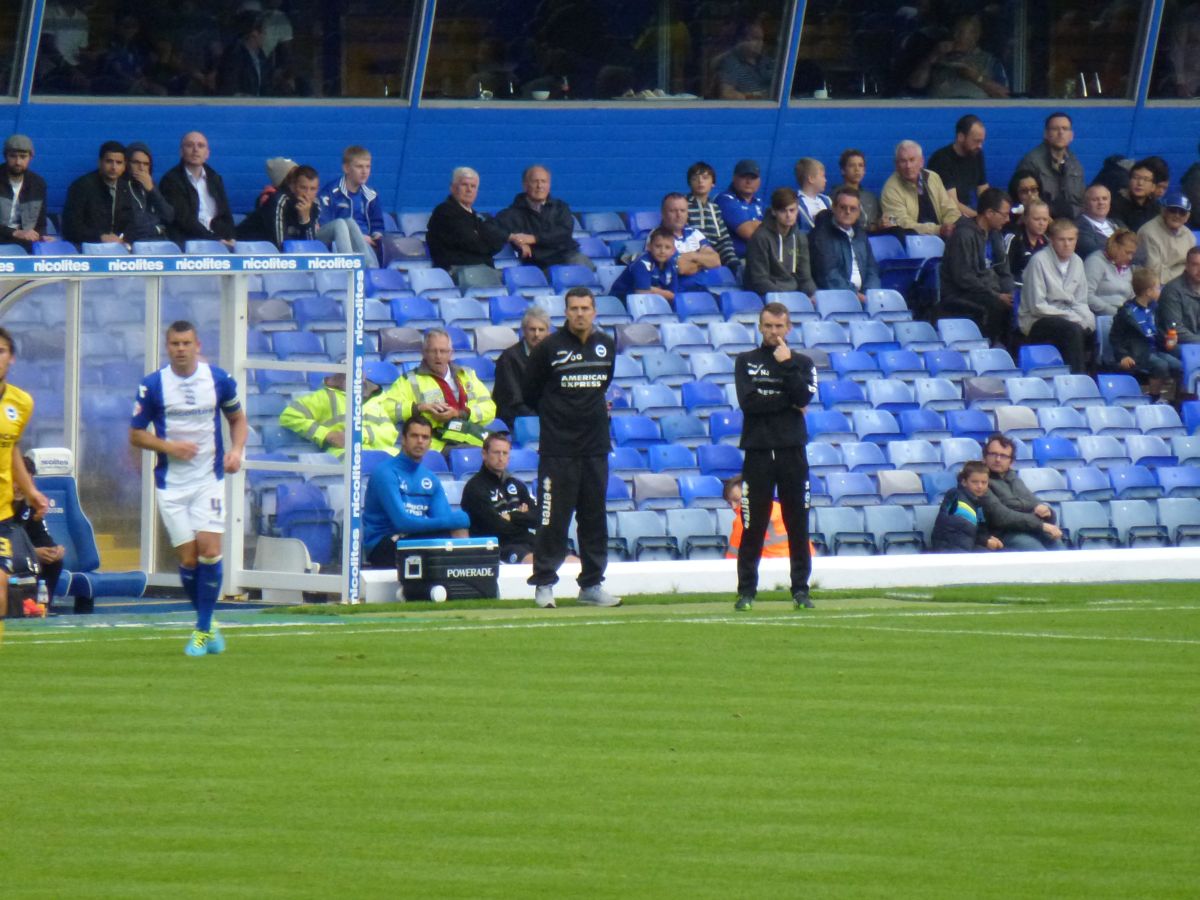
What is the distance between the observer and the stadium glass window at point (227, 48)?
20.9m

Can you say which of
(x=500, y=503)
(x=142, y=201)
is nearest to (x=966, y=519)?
(x=500, y=503)

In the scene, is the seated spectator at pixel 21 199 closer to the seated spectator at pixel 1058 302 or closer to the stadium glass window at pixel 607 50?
the stadium glass window at pixel 607 50

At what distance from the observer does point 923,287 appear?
23.6 meters

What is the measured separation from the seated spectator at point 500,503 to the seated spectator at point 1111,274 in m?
7.90

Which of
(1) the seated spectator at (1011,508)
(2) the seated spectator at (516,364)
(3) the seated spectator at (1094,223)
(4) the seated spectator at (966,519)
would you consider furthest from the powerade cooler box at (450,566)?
(3) the seated spectator at (1094,223)

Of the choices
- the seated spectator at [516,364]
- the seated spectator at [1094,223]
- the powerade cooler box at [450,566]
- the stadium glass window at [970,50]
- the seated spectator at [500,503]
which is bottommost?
the powerade cooler box at [450,566]

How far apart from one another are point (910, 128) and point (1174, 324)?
4.25m

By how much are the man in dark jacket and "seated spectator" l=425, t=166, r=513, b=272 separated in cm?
669

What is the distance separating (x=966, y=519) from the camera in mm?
19016

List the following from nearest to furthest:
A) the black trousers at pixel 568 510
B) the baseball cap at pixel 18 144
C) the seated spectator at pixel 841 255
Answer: the black trousers at pixel 568 510
the baseball cap at pixel 18 144
the seated spectator at pixel 841 255

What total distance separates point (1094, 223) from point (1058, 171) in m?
0.88

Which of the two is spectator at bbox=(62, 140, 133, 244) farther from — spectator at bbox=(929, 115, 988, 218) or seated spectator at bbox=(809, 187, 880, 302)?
spectator at bbox=(929, 115, 988, 218)

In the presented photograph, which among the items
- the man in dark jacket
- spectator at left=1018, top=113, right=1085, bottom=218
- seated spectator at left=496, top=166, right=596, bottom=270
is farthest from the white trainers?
spectator at left=1018, top=113, right=1085, bottom=218

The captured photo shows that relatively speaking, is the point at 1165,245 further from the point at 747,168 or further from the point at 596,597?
the point at 596,597
